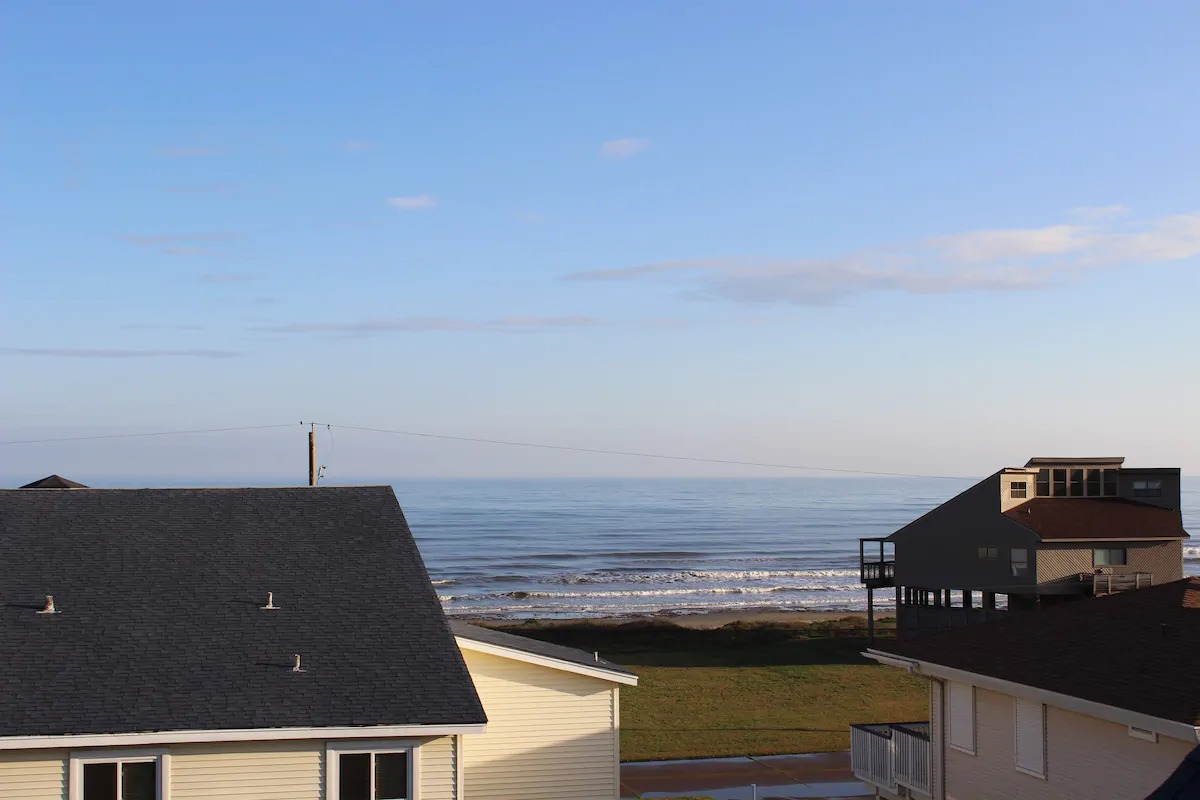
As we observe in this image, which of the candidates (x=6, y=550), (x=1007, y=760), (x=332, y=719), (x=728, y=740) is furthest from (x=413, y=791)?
(x=728, y=740)

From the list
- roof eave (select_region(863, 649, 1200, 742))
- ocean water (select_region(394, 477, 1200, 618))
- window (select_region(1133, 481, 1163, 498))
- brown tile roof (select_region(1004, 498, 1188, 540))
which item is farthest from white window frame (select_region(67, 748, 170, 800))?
ocean water (select_region(394, 477, 1200, 618))

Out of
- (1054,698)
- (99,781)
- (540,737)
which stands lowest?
(540,737)

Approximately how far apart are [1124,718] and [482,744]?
9902 millimetres

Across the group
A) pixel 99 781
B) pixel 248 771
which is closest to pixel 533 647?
pixel 248 771

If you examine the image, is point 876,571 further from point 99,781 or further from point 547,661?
point 99,781

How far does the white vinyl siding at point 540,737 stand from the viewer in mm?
20516

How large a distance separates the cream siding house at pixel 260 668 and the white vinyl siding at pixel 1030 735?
6.34m

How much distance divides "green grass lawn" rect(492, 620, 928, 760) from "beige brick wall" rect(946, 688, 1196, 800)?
9162 mm

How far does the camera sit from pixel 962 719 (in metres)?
21.0

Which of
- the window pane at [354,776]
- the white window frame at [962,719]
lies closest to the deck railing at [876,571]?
the white window frame at [962,719]

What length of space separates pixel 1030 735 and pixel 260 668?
456 inches

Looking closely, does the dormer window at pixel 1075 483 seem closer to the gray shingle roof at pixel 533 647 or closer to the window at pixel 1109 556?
the window at pixel 1109 556

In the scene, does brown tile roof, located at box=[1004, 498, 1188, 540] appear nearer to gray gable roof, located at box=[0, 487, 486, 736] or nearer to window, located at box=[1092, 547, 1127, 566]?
window, located at box=[1092, 547, 1127, 566]

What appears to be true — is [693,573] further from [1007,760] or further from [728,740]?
[1007,760]
